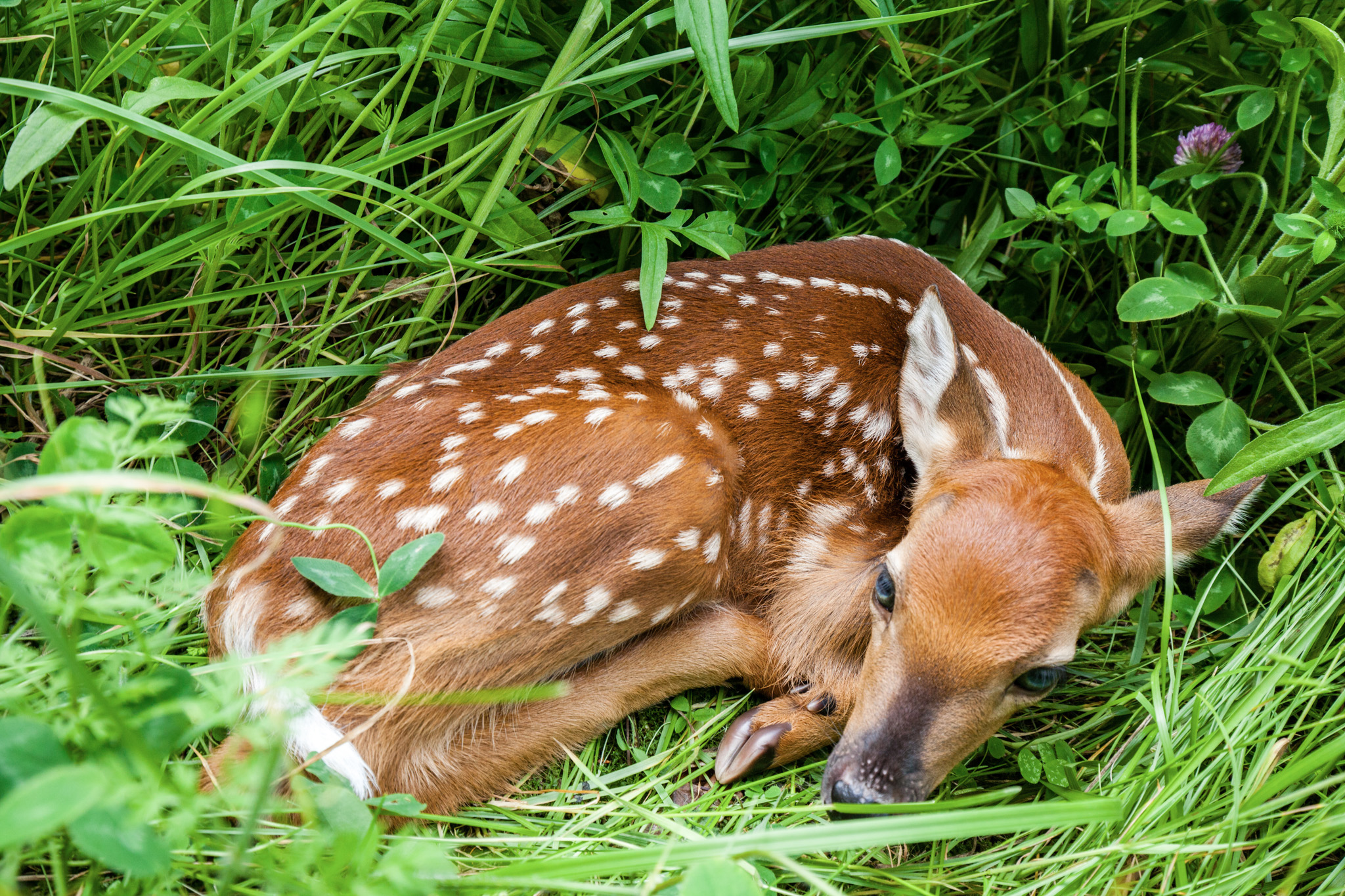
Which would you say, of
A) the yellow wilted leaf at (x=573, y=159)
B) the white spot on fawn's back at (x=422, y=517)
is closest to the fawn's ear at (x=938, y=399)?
the yellow wilted leaf at (x=573, y=159)

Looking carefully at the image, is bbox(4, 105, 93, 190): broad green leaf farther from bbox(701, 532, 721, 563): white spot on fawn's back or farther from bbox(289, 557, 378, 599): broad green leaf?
bbox(701, 532, 721, 563): white spot on fawn's back

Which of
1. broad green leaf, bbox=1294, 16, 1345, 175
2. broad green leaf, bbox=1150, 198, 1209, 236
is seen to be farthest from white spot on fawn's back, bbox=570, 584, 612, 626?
broad green leaf, bbox=1294, 16, 1345, 175

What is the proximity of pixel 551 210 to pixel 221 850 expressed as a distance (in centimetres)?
170

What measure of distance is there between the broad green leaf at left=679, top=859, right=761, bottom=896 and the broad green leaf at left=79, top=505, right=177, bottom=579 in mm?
839

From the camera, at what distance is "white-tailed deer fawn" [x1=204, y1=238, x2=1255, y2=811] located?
1.87 metres

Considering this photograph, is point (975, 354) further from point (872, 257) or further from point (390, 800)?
point (390, 800)

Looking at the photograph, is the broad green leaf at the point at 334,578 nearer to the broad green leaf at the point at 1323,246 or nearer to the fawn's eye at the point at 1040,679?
the fawn's eye at the point at 1040,679

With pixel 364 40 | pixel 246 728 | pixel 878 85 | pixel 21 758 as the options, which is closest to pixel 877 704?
pixel 246 728

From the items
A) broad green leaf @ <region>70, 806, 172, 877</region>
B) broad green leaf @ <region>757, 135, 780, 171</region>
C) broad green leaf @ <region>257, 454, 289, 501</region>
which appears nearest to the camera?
broad green leaf @ <region>70, 806, 172, 877</region>

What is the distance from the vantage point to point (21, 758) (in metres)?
1.13

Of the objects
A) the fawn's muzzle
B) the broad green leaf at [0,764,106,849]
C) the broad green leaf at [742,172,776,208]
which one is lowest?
the fawn's muzzle

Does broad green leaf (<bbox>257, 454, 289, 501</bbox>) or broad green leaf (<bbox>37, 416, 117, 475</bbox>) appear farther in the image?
broad green leaf (<bbox>257, 454, 289, 501</bbox>)

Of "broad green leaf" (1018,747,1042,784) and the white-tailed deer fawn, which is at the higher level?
the white-tailed deer fawn

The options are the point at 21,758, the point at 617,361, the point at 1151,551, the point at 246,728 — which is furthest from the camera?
the point at 617,361
